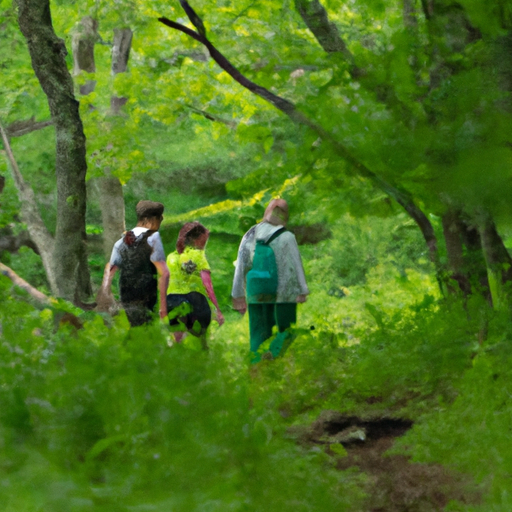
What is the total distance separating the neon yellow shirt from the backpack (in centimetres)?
41

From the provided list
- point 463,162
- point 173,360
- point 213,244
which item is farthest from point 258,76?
point 213,244

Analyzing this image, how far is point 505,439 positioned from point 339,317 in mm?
8014

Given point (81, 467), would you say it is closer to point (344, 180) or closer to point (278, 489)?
point (278, 489)

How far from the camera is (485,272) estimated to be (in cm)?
630

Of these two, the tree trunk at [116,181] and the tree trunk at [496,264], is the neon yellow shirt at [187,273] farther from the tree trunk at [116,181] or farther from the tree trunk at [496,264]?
the tree trunk at [116,181]

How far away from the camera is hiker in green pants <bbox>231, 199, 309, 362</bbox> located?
21.0ft

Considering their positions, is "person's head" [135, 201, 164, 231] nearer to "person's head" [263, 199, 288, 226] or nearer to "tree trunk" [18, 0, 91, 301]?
"tree trunk" [18, 0, 91, 301]

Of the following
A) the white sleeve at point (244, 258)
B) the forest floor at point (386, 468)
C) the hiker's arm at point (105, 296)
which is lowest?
the forest floor at point (386, 468)

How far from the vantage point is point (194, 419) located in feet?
10.1

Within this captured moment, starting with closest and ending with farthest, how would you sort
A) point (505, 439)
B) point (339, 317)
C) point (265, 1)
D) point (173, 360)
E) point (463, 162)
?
1. point (173, 360)
2. point (505, 439)
3. point (463, 162)
4. point (265, 1)
5. point (339, 317)


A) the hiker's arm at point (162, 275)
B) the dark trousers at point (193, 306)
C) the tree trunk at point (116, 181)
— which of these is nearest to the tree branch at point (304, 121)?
the hiker's arm at point (162, 275)

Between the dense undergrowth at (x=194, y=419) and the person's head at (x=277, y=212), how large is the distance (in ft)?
4.57

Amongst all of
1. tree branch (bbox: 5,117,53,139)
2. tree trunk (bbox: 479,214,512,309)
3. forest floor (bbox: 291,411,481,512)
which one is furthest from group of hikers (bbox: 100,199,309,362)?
tree branch (bbox: 5,117,53,139)

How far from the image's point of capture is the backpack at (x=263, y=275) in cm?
640
